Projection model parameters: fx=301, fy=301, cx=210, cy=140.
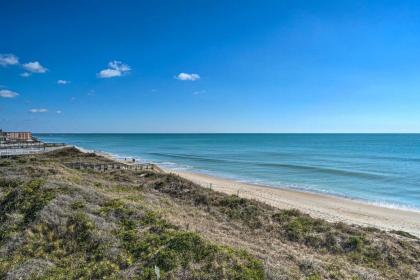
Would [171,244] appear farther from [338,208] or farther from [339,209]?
[338,208]

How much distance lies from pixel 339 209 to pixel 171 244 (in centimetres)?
1635

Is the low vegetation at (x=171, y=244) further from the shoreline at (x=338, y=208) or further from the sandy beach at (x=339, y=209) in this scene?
the sandy beach at (x=339, y=209)

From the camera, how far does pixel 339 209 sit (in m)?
20.5

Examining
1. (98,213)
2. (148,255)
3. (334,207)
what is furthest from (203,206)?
(334,207)

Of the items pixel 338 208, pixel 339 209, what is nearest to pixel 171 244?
pixel 339 209

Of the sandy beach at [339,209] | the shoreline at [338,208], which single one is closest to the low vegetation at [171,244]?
the shoreline at [338,208]

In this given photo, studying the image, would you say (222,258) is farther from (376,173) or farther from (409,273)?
(376,173)

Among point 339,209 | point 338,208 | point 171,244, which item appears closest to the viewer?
point 171,244

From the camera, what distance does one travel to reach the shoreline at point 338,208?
17.1 m

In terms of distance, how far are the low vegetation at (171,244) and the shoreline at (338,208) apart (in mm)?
4846

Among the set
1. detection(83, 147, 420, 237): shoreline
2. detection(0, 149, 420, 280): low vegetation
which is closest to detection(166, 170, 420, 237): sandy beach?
detection(83, 147, 420, 237): shoreline

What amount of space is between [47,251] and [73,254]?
774 millimetres

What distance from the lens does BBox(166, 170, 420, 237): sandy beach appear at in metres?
17.2

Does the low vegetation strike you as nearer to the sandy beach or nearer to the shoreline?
the shoreline
